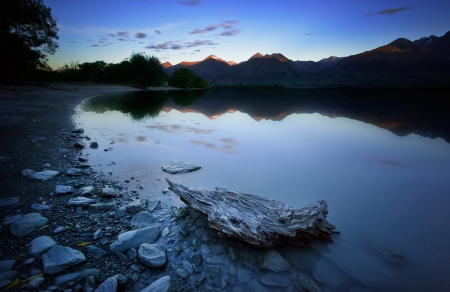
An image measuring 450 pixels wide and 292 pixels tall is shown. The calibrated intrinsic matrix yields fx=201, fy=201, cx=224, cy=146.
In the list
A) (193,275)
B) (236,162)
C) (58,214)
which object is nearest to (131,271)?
(193,275)

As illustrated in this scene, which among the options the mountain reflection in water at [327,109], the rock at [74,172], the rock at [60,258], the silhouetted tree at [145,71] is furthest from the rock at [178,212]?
the silhouetted tree at [145,71]

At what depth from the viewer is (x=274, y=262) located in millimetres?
2953

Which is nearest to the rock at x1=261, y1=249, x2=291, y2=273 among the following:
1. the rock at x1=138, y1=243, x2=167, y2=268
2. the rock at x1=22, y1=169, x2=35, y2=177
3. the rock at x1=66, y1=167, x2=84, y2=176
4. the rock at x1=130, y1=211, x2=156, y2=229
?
the rock at x1=138, y1=243, x2=167, y2=268

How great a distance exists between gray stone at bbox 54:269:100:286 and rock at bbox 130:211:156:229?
1.03m

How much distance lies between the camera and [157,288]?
2.42 m

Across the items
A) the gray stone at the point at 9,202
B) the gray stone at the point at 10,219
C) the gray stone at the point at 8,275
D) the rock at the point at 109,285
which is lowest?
the rock at the point at 109,285

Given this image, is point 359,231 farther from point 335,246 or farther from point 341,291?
point 341,291

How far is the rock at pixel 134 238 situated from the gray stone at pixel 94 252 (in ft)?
0.39

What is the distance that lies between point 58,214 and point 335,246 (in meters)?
4.88

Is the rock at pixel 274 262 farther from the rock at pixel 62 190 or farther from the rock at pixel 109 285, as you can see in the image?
the rock at pixel 62 190

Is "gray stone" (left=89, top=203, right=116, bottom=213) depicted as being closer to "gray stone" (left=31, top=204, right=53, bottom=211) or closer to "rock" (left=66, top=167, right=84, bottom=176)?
"gray stone" (left=31, top=204, right=53, bottom=211)

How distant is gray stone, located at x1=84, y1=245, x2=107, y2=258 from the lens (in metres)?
2.80

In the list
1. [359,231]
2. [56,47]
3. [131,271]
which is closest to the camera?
[131,271]

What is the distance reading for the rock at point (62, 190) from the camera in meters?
4.16
